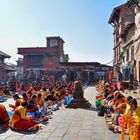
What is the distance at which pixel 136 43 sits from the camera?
99.6ft

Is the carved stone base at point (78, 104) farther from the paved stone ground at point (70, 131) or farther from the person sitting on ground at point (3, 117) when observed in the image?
the person sitting on ground at point (3, 117)

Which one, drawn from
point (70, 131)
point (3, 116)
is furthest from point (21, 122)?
point (70, 131)

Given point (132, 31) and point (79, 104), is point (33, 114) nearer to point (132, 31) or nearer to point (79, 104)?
point (79, 104)

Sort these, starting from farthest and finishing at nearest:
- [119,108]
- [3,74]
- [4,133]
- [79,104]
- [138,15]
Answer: [3,74] → [138,15] → [79,104] → [119,108] → [4,133]

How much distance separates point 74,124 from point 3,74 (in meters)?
36.7

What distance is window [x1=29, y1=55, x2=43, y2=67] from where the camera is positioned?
2214 inches

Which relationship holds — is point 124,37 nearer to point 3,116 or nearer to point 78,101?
point 78,101

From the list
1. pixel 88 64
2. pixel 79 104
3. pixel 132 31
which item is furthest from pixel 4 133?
pixel 88 64

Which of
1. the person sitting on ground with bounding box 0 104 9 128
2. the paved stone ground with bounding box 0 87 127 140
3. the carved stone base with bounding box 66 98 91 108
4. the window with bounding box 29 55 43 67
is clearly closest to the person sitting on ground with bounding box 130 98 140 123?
the paved stone ground with bounding box 0 87 127 140

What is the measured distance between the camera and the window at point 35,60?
5624 cm

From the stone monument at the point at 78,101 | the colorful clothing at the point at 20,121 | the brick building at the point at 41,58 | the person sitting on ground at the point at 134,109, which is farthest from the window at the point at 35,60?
the person sitting on ground at the point at 134,109

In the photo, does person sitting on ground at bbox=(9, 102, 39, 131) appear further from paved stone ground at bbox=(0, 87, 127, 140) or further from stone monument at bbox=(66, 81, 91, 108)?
stone monument at bbox=(66, 81, 91, 108)

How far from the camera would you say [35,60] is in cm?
5684

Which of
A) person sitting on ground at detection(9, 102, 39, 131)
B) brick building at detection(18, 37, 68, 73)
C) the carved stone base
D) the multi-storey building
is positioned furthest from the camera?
brick building at detection(18, 37, 68, 73)
